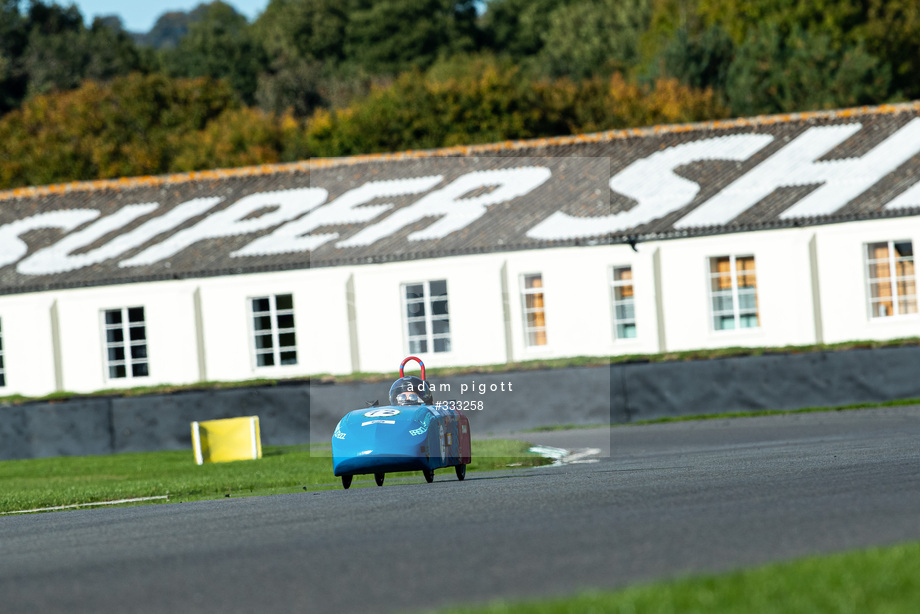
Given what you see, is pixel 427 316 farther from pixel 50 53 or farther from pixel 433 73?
pixel 50 53

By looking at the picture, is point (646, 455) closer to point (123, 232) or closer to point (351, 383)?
point (351, 383)

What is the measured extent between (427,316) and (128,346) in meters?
8.25

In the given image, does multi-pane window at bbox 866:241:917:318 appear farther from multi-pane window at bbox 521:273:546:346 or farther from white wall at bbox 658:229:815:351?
multi-pane window at bbox 521:273:546:346

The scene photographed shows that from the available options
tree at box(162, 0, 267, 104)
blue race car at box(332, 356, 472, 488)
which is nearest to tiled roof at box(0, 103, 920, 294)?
blue race car at box(332, 356, 472, 488)

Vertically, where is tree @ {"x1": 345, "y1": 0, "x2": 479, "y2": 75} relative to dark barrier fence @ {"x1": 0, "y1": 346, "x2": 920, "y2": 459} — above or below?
above

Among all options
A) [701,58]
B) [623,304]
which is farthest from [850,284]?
[701,58]

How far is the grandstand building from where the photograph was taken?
33656mm

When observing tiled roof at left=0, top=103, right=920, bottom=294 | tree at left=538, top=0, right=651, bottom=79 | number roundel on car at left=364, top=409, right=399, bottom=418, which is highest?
tree at left=538, top=0, right=651, bottom=79

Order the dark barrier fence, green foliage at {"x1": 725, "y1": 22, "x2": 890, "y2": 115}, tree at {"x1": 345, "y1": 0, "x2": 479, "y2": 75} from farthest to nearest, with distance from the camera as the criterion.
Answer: tree at {"x1": 345, "y1": 0, "x2": 479, "y2": 75} → green foliage at {"x1": 725, "y1": 22, "x2": 890, "y2": 115} → the dark barrier fence

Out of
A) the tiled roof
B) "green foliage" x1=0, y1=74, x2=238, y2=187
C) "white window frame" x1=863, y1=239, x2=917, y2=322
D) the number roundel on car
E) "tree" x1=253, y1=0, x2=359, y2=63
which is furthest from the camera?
"tree" x1=253, y1=0, x2=359, y2=63

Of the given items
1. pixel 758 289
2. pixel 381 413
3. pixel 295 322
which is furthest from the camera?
pixel 295 322

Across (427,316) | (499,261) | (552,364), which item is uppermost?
(499,261)

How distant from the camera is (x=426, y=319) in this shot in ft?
118

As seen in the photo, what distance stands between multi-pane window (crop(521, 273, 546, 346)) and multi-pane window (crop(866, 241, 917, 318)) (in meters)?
7.73
